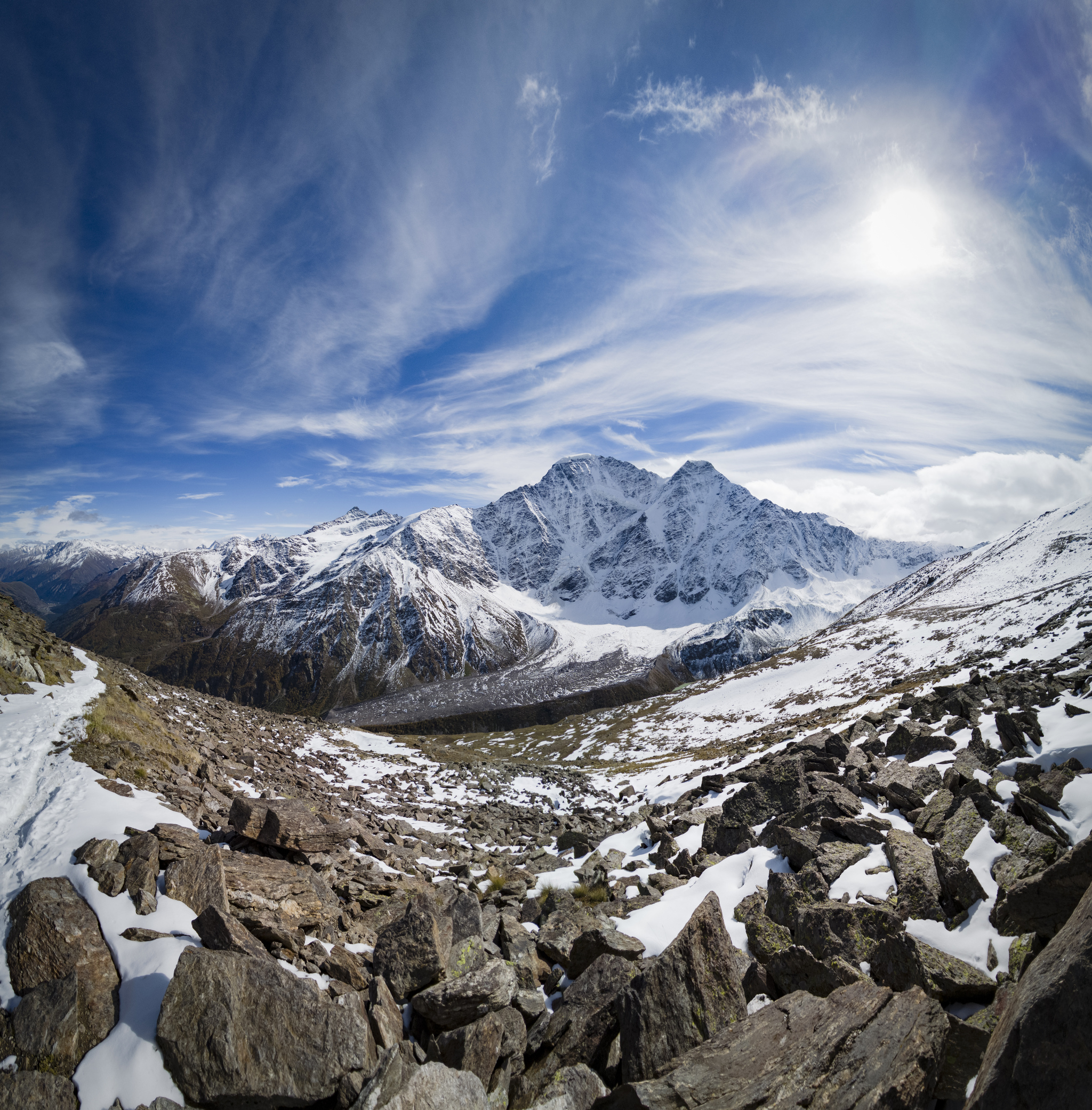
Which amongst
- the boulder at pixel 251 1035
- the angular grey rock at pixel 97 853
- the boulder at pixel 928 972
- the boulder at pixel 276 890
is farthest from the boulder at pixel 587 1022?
the angular grey rock at pixel 97 853

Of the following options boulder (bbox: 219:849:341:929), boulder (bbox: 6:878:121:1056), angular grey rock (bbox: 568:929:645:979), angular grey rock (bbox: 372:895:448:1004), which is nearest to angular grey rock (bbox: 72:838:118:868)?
boulder (bbox: 6:878:121:1056)

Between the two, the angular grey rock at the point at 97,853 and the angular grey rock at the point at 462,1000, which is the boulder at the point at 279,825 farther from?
the angular grey rock at the point at 462,1000

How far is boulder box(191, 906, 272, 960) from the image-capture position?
797cm

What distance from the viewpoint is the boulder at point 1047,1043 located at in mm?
4344

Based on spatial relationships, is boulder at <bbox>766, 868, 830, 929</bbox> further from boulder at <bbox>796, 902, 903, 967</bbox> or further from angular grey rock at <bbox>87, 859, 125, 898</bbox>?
angular grey rock at <bbox>87, 859, 125, 898</bbox>

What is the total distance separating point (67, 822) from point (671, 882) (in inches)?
573

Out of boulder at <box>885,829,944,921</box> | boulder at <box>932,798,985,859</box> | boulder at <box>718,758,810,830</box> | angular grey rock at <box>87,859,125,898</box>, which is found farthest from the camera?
boulder at <box>718,758,810,830</box>

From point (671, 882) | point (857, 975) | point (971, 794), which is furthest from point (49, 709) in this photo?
point (971, 794)

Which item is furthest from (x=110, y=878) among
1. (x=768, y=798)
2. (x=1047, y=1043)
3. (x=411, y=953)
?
(x=768, y=798)

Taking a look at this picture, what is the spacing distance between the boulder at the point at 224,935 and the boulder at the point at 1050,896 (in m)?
11.2

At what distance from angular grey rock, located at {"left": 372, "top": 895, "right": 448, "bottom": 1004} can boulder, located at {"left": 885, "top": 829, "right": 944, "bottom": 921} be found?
7.23 metres

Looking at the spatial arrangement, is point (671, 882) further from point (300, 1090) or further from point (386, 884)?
point (300, 1090)

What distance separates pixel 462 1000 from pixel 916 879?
325 inches

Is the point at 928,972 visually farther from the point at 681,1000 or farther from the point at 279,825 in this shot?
the point at 279,825
